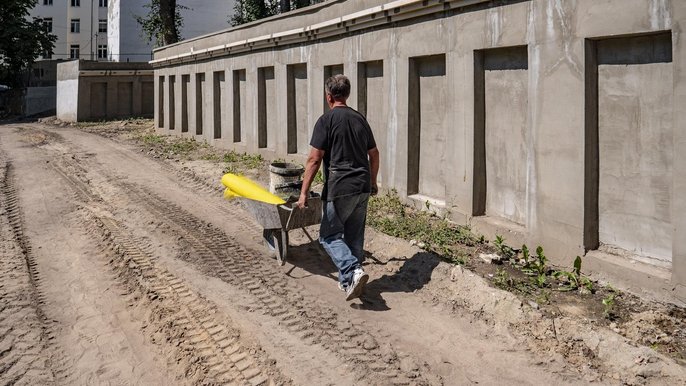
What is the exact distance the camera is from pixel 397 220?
8656 mm

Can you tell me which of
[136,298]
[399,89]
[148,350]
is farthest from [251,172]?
[148,350]

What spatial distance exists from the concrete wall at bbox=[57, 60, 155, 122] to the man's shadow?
2288 centimetres

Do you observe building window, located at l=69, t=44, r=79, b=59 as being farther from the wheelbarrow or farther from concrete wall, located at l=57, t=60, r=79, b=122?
the wheelbarrow

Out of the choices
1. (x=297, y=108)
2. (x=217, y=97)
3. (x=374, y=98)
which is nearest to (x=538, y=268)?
(x=374, y=98)

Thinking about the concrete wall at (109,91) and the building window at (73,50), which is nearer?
the concrete wall at (109,91)

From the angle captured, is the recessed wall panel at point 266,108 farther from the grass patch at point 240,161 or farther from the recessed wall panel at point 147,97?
the recessed wall panel at point 147,97

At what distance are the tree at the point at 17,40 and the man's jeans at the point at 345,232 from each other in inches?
1473

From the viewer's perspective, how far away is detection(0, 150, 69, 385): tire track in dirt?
5.09m

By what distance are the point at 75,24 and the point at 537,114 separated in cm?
6060

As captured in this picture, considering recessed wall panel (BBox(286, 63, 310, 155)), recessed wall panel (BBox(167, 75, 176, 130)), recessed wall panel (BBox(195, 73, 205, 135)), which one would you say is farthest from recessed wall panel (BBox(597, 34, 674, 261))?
recessed wall panel (BBox(167, 75, 176, 130))

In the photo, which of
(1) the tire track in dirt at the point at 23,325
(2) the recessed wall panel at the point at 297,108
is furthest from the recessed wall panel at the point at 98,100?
(1) the tire track in dirt at the point at 23,325

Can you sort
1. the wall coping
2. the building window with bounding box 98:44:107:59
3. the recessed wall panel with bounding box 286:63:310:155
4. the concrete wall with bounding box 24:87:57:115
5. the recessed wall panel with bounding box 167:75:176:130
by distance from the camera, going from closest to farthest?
the wall coping, the recessed wall panel with bounding box 286:63:310:155, the recessed wall panel with bounding box 167:75:176:130, the concrete wall with bounding box 24:87:57:115, the building window with bounding box 98:44:107:59

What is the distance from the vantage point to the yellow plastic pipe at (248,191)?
7.03m

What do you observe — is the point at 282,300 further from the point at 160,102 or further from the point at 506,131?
the point at 160,102
